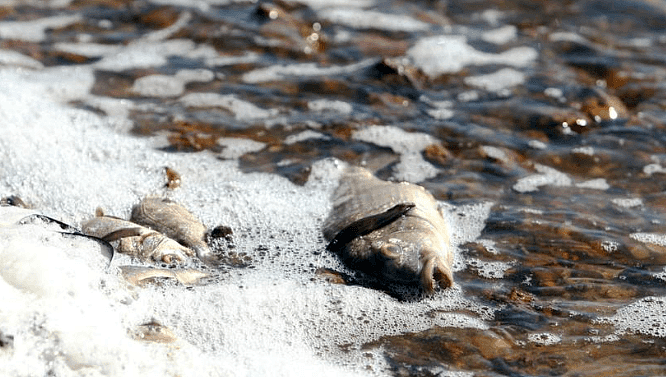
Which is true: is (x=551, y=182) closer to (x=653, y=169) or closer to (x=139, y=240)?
(x=653, y=169)

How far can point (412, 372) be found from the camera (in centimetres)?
384

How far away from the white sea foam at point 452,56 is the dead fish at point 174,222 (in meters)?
3.47

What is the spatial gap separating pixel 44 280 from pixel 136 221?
A: 3.96 ft

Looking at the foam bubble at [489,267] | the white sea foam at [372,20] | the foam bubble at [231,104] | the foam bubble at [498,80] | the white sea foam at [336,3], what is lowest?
the foam bubble at [489,267]

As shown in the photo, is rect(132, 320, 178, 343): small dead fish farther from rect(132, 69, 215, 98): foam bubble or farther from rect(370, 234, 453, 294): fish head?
rect(132, 69, 215, 98): foam bubble

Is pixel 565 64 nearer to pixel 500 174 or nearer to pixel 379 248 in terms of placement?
pixel 500 174

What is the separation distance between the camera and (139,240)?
4.49 meters

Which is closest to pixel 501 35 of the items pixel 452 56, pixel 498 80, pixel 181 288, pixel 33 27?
pixel 452 56

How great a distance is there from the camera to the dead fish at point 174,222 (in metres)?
4.68

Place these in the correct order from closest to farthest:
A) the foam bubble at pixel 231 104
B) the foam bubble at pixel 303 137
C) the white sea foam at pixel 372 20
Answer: the foam bubble at pixel 303 137
the foam bubble at pixel 231 104
the white sea foam at pixel 372 20

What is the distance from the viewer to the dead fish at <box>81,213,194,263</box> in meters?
4.46

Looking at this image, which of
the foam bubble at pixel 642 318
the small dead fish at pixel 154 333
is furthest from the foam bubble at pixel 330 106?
the small dead fish at pixel 154 333

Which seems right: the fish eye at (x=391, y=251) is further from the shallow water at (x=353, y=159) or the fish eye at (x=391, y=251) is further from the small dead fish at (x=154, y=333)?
the small dead fish at (x=154, y=333)

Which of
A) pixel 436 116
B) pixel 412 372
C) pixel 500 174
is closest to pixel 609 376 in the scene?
pixel 412 372
